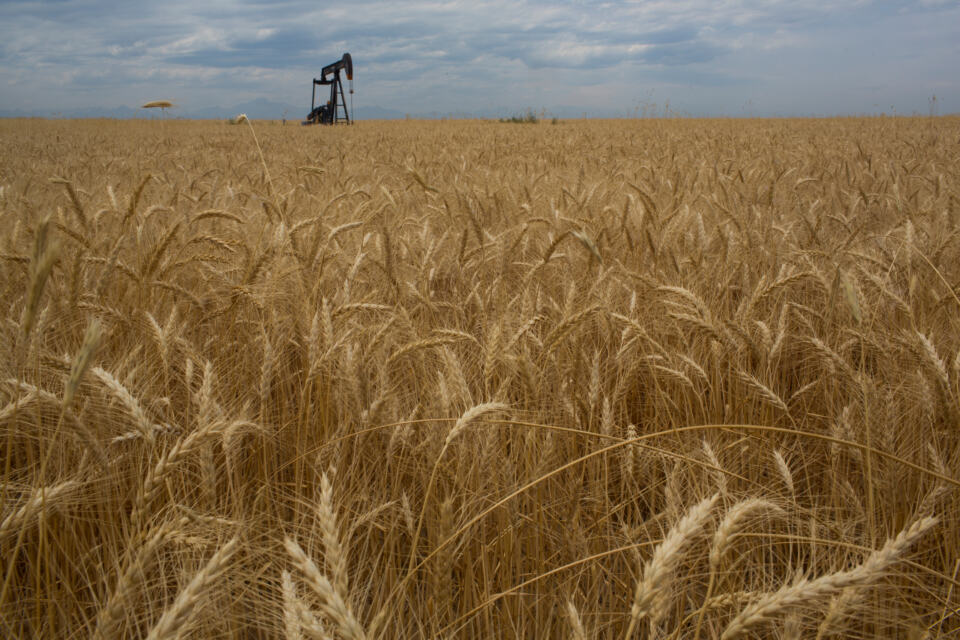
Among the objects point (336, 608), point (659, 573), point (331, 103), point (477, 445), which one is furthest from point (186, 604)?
point (331, 103)

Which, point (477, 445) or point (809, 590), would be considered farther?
point (477, 445)

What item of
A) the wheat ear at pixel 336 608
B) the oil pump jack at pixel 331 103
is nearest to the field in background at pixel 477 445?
the wheat ear at pixel 336 608

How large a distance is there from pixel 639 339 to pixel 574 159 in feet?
18.7

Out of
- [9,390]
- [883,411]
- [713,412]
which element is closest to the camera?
[9,390]

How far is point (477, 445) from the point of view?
1253 mm

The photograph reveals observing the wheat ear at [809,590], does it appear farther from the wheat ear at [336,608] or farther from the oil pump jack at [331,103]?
the oil pump jack at [331,103]

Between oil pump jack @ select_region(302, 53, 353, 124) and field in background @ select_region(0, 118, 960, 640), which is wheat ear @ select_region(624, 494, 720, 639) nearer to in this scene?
field in background @ select_region(0, 118, 960, 640)

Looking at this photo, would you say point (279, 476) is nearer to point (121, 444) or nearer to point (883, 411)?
point (121, 444)

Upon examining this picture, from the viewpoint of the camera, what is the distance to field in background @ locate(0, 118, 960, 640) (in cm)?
84

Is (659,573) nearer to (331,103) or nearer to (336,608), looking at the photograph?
(336,608)

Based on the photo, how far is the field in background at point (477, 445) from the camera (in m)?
0.84

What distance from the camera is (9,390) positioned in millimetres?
1116

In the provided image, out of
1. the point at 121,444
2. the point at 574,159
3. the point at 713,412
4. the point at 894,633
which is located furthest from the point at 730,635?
the point at 574,159

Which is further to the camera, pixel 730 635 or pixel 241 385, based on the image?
pixel 241 385
